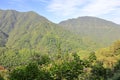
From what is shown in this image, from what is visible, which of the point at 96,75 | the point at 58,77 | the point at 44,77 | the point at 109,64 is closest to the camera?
the point at 44,77

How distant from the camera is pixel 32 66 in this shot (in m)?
56.5

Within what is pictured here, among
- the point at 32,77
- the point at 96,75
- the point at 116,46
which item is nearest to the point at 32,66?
the point at 32,77

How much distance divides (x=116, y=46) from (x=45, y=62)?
6681cm

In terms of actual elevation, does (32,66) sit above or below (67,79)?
above

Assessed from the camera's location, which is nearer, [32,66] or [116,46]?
[32,66]

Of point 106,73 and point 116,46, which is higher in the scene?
point 116,46

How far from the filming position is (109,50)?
5281 inches

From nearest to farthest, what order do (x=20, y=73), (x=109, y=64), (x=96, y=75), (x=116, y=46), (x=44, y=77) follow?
1. (x=20, y=73)
2. (x=44, y=77)
3. (x=96, y=75)
4. (x=109, y=64)
5. (x=116, y=46)

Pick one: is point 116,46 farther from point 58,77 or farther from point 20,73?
point 20,73

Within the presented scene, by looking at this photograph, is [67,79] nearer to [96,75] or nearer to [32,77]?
[32,77]

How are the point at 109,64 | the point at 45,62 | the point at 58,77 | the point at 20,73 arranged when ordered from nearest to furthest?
the point at 20,73
the point at 58,77
the point at 45,62
the point at 109,64

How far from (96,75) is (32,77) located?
32856mm

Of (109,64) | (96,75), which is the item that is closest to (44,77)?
(96,75)

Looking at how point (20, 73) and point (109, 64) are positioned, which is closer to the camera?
point (20, 73)
